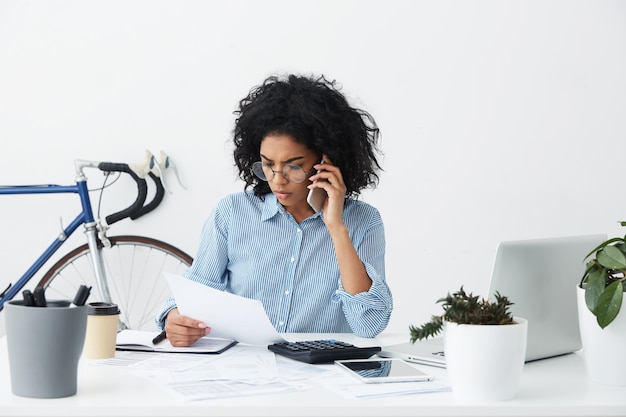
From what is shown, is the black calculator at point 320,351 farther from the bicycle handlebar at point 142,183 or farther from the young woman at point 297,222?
the bicycle handlebar at point 142,183

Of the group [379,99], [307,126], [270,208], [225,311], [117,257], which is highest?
[379,99]

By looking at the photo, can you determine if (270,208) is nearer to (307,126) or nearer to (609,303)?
(307,126)

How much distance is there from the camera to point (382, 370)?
126cm

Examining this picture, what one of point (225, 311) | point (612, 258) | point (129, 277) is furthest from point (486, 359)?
point (129, 277)

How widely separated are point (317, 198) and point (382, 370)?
682mm

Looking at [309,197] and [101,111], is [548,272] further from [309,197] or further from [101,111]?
[101,111]

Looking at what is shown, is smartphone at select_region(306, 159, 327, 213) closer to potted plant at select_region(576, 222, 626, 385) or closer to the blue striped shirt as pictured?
the blue striped shirt

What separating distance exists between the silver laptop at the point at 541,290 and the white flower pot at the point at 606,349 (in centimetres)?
10

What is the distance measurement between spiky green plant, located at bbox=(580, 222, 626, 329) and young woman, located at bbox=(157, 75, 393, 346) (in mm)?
582

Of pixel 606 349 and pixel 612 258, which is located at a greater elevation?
pixel 612 258

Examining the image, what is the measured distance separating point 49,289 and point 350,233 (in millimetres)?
1837

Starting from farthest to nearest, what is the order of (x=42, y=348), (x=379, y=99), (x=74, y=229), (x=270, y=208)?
(x=379, y=99) → (x=74, y=229) → (x=270, y=208) → (x=42, y=348)

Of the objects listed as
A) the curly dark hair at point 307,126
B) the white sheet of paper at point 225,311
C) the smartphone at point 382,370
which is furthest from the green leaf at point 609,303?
the curly dark hair at point 307,126

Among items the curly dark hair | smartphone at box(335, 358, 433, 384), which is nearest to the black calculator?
smartphone at box(335, 358, 433, 384)
